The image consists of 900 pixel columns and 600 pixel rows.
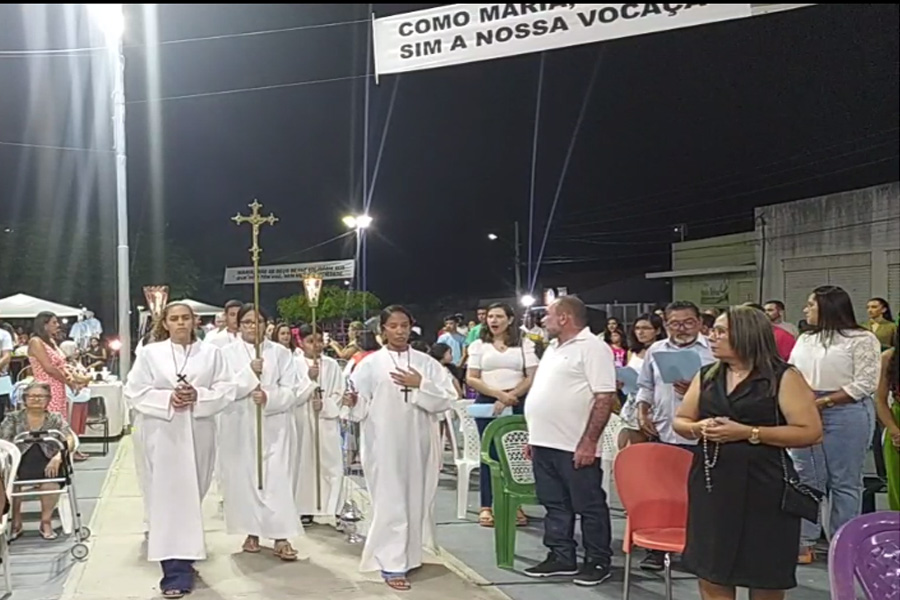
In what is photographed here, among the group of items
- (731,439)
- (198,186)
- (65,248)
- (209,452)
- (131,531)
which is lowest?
(131,531)

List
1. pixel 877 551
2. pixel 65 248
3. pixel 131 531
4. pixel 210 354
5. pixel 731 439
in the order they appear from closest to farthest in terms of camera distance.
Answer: pixel 877 551 → pixel 731 439 → pixel 210 354 → pixel 131 531 → pixel 65 248

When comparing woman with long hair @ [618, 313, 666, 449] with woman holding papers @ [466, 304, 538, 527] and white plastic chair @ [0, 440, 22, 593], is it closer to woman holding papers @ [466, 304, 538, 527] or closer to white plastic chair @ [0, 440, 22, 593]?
woman holding papers @ [466, 304, 538, 527]

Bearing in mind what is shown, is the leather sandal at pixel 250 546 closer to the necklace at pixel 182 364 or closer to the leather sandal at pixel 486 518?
the necklace at pixel 182 364

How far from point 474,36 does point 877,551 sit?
6.90 feet

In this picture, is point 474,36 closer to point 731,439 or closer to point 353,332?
point 731,439

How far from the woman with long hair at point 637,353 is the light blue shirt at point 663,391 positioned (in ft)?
1.28

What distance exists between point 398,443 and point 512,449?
100cm

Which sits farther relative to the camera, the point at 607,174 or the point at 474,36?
the point at 607,174

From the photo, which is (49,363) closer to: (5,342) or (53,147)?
(5,342)

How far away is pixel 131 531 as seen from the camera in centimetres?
659

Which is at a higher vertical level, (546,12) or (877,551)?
(546,12)

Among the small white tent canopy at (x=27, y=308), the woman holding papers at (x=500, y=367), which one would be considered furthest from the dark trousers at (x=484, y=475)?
the small white tent canopy at (x=27, y=308)

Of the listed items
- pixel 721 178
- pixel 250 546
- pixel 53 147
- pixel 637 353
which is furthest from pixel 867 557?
pixel 721 178

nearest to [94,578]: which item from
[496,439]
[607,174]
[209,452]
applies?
[209,452]
